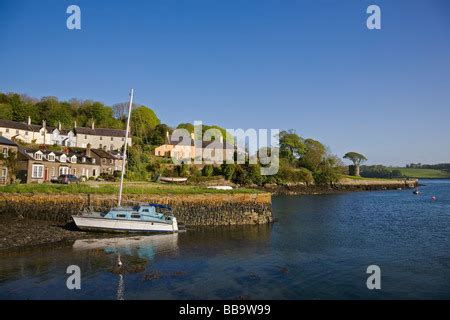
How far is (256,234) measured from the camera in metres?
32.8

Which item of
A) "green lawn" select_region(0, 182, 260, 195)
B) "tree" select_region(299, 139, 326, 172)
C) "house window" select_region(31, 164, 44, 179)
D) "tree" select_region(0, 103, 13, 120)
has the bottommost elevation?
"green lawn" select_region(0, 182, 260, 195)

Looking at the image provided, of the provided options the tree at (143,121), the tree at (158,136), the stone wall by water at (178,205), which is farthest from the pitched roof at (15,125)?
the stone wall by water at (178,205)

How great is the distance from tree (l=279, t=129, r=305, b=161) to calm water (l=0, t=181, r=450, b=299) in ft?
252

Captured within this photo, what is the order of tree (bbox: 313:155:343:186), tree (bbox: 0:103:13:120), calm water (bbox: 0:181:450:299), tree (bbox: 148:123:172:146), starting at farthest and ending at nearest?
tree (bbox: 313:155:343:186), tree (bbox: 148:123:172:146), tree (bbox: 0:103:13:120), calm water (bbox: 0:181:450:299)

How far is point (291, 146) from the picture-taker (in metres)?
113

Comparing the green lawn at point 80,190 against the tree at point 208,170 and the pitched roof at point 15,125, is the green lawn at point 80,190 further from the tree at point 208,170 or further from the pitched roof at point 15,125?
the pitched roof at point 15,125

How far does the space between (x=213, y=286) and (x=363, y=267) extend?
32.5ft

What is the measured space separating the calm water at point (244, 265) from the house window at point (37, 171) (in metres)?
24.9

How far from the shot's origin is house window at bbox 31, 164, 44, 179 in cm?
4719

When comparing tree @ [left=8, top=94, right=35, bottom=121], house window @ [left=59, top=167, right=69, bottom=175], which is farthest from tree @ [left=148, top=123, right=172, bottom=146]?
house window @ [left=59, top=167, right=69, bottom=175]

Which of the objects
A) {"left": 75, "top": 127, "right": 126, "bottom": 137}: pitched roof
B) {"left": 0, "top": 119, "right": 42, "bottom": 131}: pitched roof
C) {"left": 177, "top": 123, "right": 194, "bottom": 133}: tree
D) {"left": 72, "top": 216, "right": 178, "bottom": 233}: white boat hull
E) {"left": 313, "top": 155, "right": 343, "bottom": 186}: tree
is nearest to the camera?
{"left": 72, "top": 216, "right": 178, "bottom": 233}: white boat hull

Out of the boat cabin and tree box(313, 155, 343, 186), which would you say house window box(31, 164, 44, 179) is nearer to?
the boat cabin

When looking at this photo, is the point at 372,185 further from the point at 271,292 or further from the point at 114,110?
the point at 271,292

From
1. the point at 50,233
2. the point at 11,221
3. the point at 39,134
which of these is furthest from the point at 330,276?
the point at 39,134
